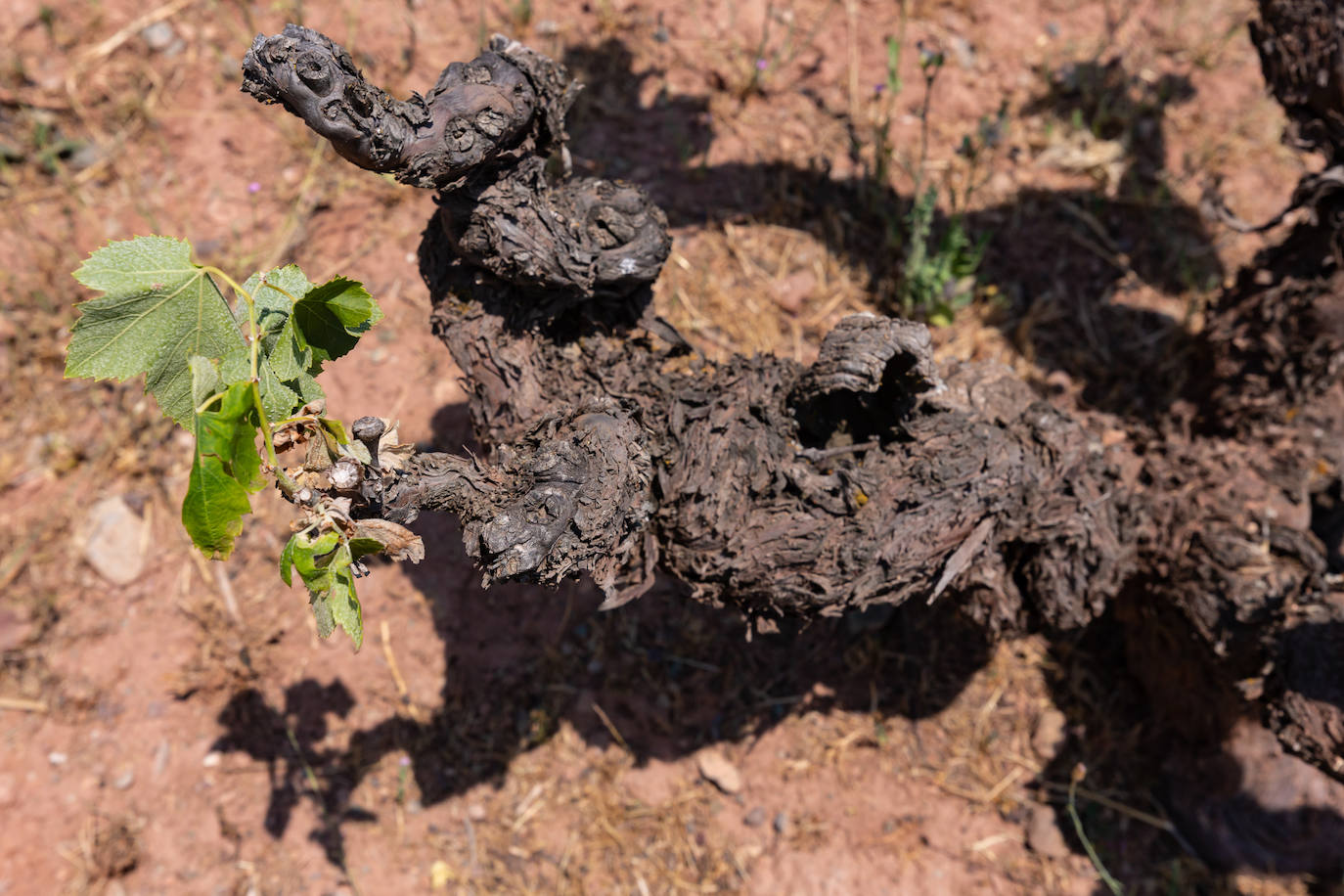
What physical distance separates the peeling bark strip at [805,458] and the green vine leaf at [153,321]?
40cm

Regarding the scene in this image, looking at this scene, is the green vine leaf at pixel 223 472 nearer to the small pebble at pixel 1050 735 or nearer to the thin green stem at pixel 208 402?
the thin green stem at pixel 208 402

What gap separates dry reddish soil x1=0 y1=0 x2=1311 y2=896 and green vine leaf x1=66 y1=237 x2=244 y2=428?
1.59 m

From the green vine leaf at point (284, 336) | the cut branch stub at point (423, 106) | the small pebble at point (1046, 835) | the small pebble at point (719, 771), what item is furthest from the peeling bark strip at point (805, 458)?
the small pebble at point (719, 771)

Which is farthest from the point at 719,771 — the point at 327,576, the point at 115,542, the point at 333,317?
the point at 115,542

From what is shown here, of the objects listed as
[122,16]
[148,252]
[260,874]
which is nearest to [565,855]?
[260,874]

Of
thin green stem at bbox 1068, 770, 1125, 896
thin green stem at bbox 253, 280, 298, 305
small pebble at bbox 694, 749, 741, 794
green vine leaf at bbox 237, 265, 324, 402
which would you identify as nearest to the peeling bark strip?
green vine leaf at bbox 237, 265, 324, 402

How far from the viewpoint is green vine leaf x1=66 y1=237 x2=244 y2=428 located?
4.44 ft

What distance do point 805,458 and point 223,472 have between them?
1.46 meters

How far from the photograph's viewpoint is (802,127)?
3.71 metres

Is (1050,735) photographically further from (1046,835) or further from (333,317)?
(333,317)

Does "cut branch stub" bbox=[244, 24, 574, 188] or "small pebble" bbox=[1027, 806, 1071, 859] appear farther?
"small pebble" bbox=[1027, 806, 1071, 859]

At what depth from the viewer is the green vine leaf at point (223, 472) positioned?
117 centimetres

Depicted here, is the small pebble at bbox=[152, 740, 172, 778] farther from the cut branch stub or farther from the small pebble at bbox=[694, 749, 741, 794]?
the cut branch stub

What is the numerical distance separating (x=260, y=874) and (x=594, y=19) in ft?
12.2
